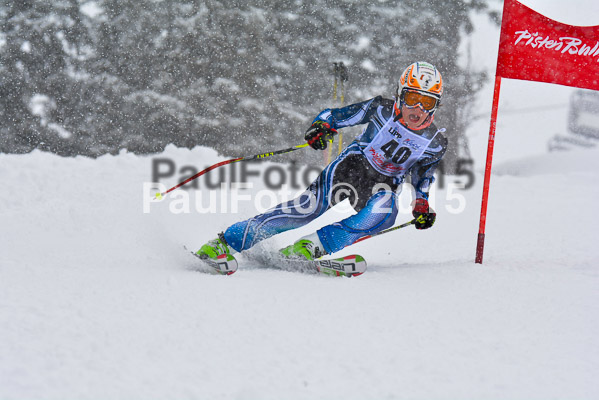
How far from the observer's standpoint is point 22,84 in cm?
1728

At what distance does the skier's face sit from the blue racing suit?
0.19ft

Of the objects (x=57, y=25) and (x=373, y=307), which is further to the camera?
(x=57, y=25)

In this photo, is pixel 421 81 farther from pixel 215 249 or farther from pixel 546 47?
pixel 215 249

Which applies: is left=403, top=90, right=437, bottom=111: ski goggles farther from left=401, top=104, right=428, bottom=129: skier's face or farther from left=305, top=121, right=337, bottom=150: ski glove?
left=305, top=121, right=337, bottom=150: ski glove

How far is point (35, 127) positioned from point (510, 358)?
716 inches

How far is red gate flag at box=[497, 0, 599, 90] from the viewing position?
4.61 m

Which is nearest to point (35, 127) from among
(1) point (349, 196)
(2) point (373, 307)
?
(1) point (349, 196)

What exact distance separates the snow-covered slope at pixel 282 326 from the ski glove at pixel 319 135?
3.01 ft

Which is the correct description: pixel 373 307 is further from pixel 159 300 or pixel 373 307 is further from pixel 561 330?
pixel 159 300

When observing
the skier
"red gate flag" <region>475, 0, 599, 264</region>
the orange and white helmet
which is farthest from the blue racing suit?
"red gate flag" <region>475, 0, 599, 264</region>

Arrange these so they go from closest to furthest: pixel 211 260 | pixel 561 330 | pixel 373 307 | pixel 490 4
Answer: pixel 561 330 → pixel 373 307 → pixel 211 260 → pixel 490 4

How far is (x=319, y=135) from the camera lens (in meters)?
4.27

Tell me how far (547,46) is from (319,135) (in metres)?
2.18

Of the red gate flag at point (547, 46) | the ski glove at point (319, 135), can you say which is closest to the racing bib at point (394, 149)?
the ski glove at point (319, 135)
